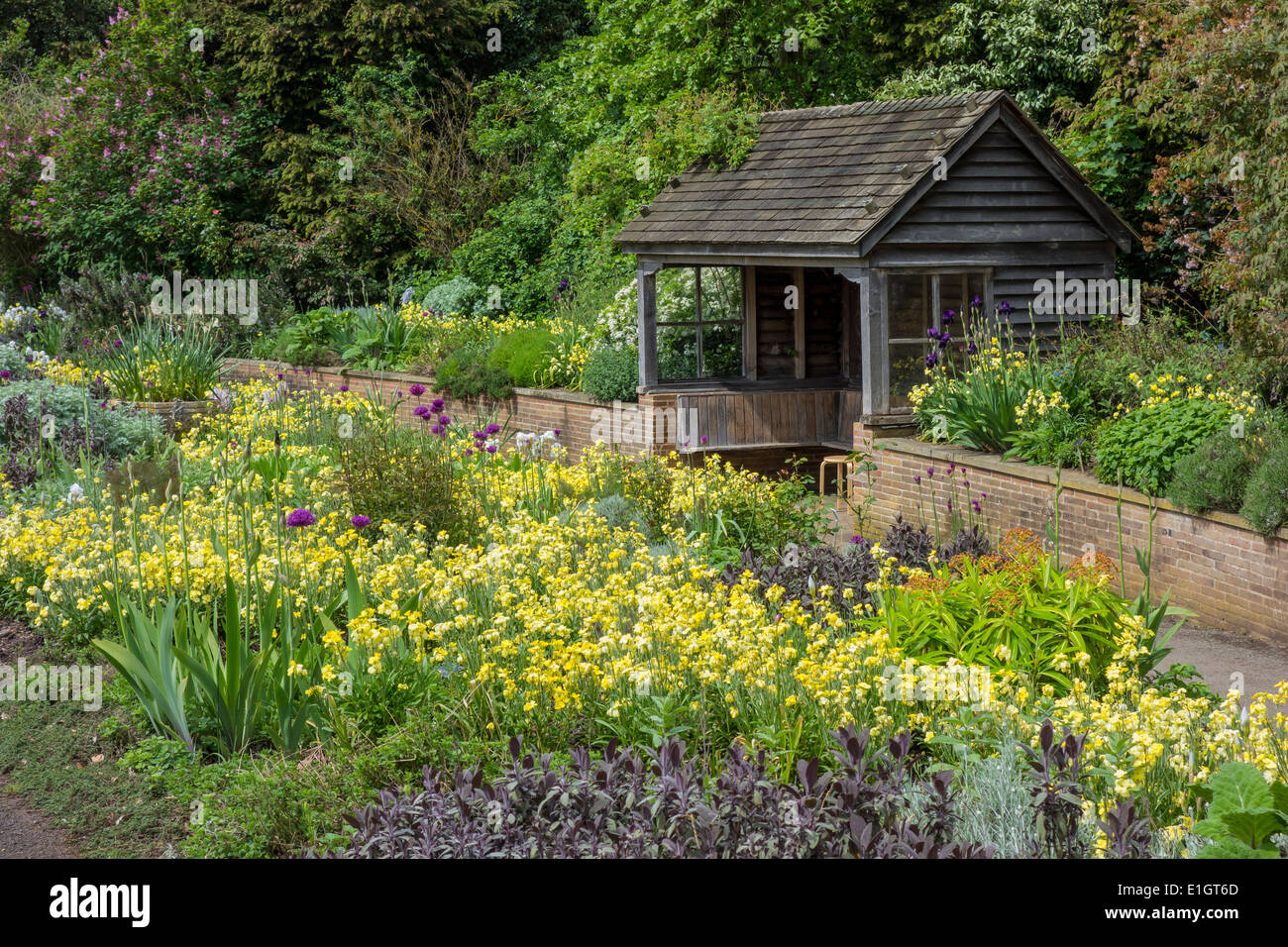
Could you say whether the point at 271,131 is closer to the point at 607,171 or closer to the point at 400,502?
the point at 607,171

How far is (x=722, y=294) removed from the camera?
1545cm

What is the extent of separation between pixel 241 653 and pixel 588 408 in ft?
32.5

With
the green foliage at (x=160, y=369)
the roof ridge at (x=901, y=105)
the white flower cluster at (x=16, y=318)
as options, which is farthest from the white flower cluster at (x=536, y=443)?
the white flower cluster at (x=16, y=318)

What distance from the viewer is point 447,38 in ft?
82.8

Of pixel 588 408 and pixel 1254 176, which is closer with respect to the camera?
pixel 1254 176

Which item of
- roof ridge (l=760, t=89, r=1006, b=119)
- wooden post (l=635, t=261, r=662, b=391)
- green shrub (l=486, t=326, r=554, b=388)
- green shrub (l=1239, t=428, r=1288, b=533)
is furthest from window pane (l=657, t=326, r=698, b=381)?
green shrub (l=1239, t=428, r=1288, b=533)

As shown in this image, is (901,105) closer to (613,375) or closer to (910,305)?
(910,305)

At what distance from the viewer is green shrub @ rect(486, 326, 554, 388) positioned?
1652cm

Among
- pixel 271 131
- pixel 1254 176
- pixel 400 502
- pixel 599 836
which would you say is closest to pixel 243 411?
pixel 400 502

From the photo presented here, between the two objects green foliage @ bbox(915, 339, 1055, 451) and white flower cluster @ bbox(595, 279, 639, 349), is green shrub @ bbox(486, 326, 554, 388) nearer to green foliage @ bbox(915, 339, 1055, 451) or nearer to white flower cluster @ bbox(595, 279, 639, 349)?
white flower cluster @ bbox(595, 279, 639, 349)

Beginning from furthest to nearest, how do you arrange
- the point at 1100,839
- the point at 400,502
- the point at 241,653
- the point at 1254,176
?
the point at 1254,176 → the point at 400,502 → the point at 241,653 → the point at 1100,839

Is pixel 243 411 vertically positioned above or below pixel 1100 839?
above

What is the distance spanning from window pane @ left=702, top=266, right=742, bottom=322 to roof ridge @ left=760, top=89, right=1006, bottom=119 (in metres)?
1.84

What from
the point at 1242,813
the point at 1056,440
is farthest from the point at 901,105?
the point at 1242,813
